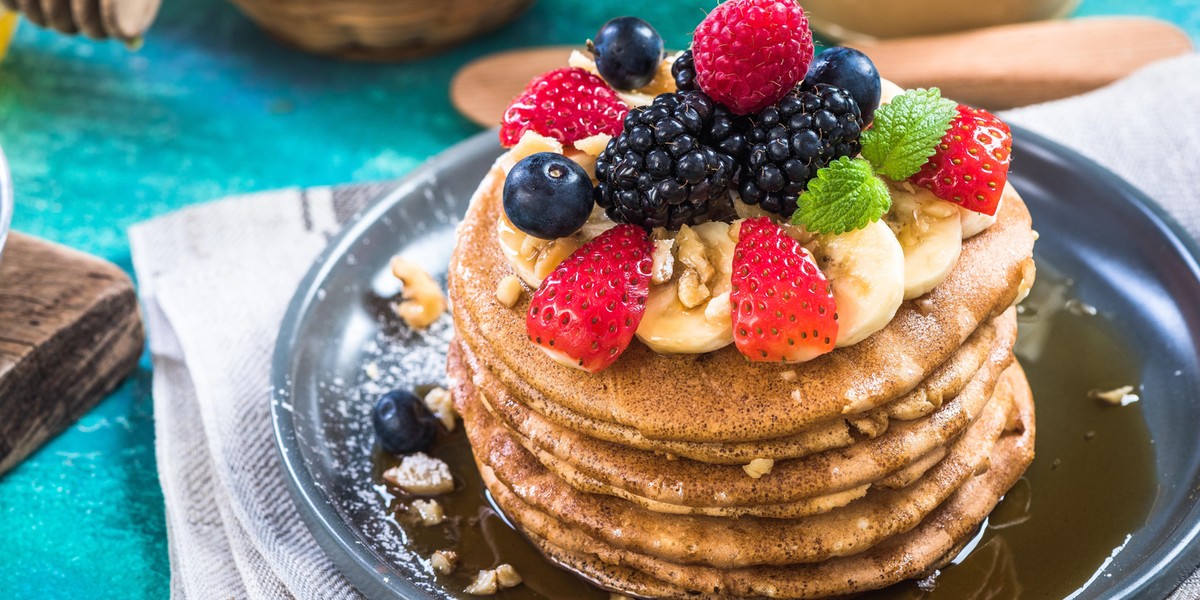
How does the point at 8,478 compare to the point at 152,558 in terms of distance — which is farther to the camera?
the point at 8,478

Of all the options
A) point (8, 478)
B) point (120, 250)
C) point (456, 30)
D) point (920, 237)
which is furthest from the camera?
point (456, 30)

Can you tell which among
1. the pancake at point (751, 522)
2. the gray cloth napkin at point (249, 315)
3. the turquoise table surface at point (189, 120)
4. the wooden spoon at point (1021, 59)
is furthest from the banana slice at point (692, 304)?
the wooden spoon at point (1021, 59)

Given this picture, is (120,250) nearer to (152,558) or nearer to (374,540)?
(152,558)

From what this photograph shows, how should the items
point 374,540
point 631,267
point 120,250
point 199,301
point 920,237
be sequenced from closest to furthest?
1. point 631,267
2. point 920,237
3. point 374,540
4. point 199,301
5. point 120,250

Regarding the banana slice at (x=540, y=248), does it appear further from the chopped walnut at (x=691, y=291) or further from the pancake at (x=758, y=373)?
the chopped walnut at (x=691, y=291)

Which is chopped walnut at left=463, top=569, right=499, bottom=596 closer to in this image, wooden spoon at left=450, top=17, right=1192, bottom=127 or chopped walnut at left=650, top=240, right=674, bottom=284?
chopped walnut at left=650, top=240, right=674, bottom=284

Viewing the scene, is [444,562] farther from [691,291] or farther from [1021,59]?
[1021,59]

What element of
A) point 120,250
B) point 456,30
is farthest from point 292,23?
point 120,250
